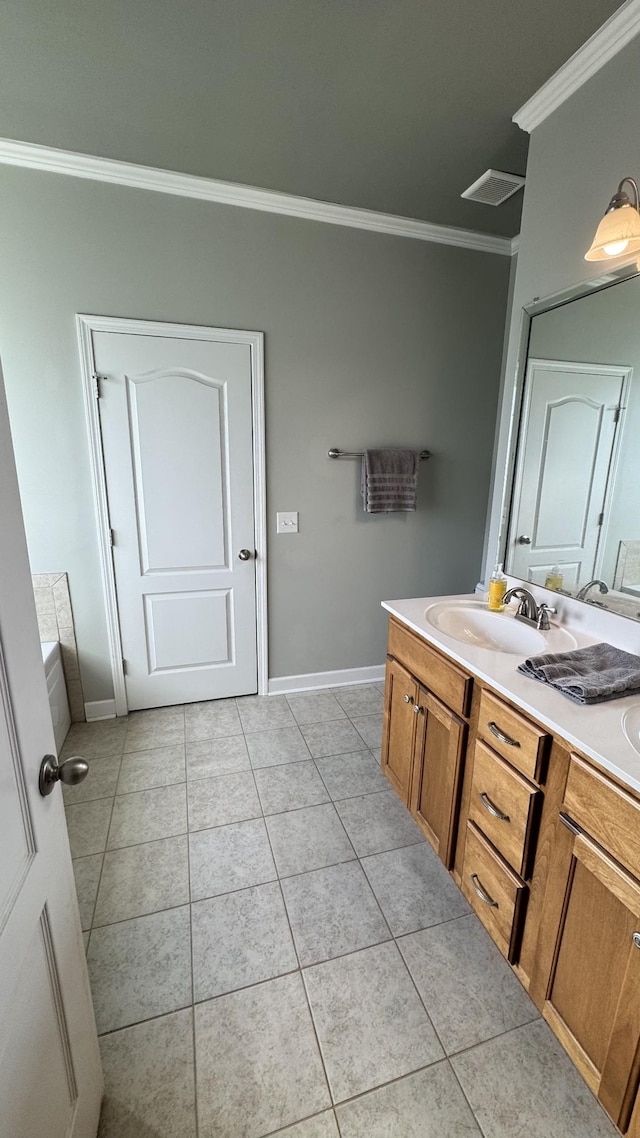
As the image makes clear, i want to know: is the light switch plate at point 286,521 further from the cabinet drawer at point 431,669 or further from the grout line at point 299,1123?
the grout line at point 299,1123

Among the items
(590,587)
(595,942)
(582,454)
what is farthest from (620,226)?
(595,942)

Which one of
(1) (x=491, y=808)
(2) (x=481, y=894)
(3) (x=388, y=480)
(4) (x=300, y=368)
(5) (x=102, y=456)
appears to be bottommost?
(2) (x=481, y=894)

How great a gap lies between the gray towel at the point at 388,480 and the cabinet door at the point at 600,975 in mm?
1969

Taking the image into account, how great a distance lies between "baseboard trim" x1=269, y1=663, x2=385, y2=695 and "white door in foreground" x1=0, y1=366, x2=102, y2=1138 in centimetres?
205

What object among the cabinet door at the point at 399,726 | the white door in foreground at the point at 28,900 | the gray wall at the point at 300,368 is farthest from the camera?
the gray wall at the point at 300,368

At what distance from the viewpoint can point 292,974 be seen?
1.35 meters

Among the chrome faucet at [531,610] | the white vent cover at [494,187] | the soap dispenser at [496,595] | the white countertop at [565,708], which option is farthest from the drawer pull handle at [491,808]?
the white vent cover at [494,187]

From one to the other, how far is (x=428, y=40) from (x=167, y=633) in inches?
104

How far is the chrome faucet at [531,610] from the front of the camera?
5.47ft

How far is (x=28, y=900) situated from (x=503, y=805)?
3.66 feet

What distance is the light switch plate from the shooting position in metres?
2.69

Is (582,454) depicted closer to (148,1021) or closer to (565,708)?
(565,708)

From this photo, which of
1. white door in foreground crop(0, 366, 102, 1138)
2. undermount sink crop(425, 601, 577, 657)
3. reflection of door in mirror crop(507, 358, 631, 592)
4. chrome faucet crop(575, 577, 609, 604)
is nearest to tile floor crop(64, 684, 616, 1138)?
white door in foreground crop(0, 366, 102, 1138)

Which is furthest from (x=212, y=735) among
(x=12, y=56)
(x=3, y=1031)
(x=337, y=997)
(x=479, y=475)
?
(x=12, y=56)
